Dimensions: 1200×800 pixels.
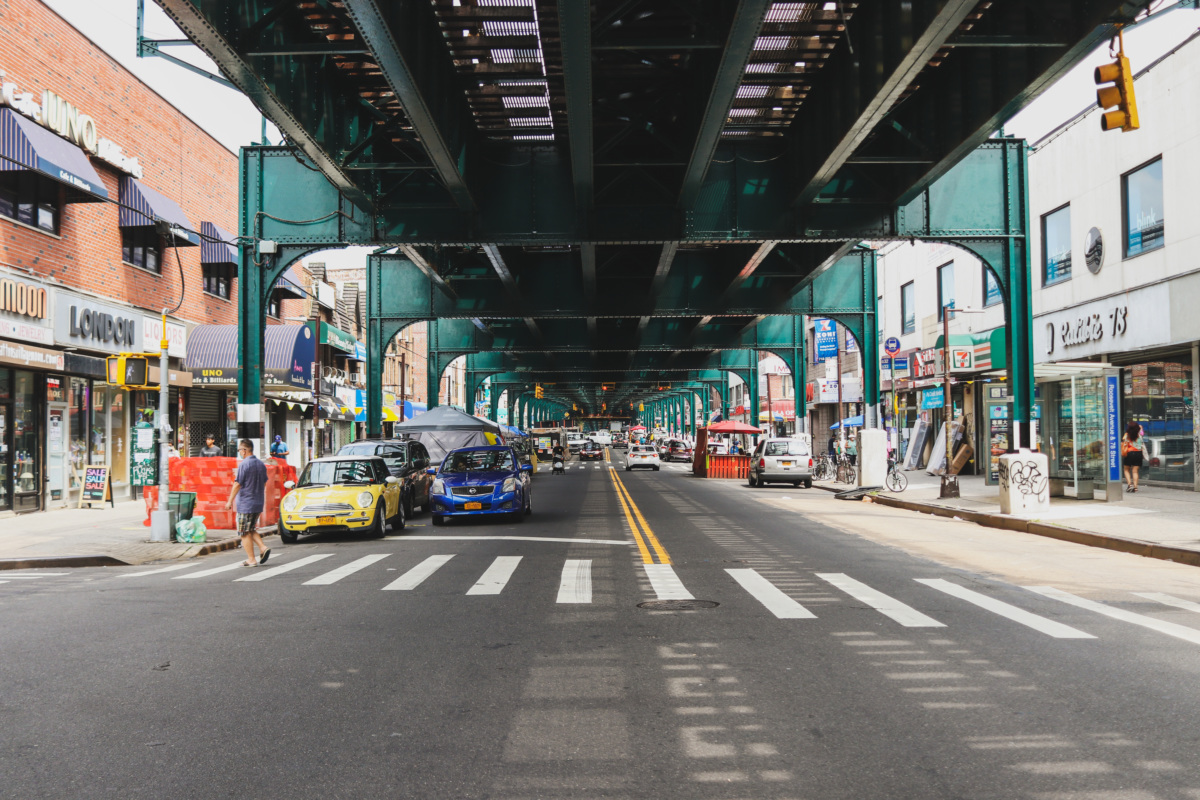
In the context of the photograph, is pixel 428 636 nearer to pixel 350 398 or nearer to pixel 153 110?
pixel 153 110

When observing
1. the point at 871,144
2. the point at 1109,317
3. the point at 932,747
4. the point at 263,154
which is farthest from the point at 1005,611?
the point at 1109,317

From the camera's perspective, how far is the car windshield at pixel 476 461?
21.0 meters

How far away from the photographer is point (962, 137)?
47.1 feet

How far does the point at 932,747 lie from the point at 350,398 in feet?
150

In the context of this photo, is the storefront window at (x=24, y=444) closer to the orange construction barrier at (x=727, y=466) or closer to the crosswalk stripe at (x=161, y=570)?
the crosswalk stripe at (x=161, y=570)

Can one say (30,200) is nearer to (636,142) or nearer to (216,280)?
(216,280)

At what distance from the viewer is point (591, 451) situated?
281ft

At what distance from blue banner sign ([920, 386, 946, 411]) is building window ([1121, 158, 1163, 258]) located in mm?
13832

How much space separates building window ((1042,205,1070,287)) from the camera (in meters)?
28.3

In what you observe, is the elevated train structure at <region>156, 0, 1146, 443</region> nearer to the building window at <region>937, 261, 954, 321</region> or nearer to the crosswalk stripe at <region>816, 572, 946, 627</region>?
the crosswalk stripe at <region>816, 572, 946, 627</region>

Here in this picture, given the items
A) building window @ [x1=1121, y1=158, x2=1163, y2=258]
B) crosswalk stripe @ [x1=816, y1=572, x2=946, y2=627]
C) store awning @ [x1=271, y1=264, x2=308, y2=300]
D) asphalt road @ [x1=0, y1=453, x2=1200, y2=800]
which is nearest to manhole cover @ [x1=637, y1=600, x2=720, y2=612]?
asphalt road @ [x1=0, y1=453, x2=1200, y2=800]

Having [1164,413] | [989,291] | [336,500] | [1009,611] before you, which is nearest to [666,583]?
[1009,611]

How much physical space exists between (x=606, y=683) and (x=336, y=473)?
12.4 m

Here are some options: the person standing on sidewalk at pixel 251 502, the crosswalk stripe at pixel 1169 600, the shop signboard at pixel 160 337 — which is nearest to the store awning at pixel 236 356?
the shop signboard at pixel 160 337
